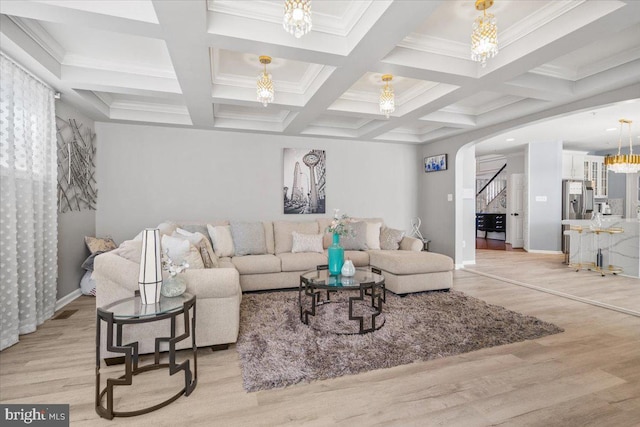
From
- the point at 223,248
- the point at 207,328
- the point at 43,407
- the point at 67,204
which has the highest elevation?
the point at 67,204

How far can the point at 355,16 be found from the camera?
2.52 metres

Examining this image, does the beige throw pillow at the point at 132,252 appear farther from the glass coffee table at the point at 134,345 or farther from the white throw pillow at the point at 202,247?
the white throw pillow at the point at 202,247

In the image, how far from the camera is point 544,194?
7938 mm

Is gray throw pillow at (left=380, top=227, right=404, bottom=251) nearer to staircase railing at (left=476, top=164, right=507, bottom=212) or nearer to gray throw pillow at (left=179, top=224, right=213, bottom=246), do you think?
gray throw pillow at (left=179, top=224, right=213, bottom=246)

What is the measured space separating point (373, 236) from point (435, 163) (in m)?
2.36

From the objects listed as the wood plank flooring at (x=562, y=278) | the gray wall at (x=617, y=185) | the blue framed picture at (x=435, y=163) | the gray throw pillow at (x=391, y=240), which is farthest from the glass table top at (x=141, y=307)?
the gray wall at (x=617, y=185)

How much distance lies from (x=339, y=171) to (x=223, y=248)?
2791mm

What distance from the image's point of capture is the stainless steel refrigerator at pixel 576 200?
790cm

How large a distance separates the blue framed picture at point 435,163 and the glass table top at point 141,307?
17.8 ft

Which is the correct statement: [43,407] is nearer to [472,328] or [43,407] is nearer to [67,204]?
[67,204]

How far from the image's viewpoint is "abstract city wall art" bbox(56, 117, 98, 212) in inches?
154

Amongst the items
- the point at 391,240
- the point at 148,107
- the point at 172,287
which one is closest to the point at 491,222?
the point at 391,240

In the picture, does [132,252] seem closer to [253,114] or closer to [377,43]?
[377,43]

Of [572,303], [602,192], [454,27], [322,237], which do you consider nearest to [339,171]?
[322,237]
